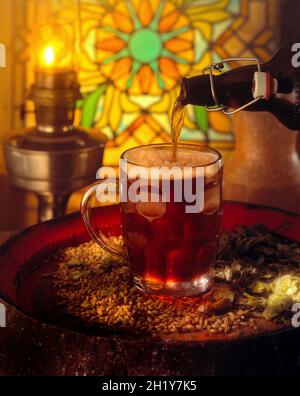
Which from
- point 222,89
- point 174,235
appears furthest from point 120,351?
point 222,89

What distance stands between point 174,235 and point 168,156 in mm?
129

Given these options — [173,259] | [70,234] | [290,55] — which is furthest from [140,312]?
[290,55]

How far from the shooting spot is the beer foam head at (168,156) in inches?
33.8

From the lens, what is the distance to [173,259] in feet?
2.71

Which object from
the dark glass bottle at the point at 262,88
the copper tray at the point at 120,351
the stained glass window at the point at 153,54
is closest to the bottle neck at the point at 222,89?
the dark glass bottle at the point at 262,88

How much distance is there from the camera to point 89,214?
2.82 feet

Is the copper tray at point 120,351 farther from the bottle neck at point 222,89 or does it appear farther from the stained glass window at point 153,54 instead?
the stained glass window at point 153,54

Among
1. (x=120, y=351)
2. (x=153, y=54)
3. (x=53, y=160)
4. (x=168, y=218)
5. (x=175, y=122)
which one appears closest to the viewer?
(x=120, y=351)

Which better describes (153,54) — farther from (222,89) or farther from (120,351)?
(120,351)

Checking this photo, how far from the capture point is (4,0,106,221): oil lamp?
58.0 inches

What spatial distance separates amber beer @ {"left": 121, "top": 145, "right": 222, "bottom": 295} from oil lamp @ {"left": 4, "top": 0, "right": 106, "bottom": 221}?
64cm

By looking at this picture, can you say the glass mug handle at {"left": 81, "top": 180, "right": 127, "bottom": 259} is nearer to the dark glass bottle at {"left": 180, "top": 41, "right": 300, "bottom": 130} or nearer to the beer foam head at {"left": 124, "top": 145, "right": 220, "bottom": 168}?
the beer foam head at {"left": 124, "top": 145, "right": 220, "bottom": 168}
